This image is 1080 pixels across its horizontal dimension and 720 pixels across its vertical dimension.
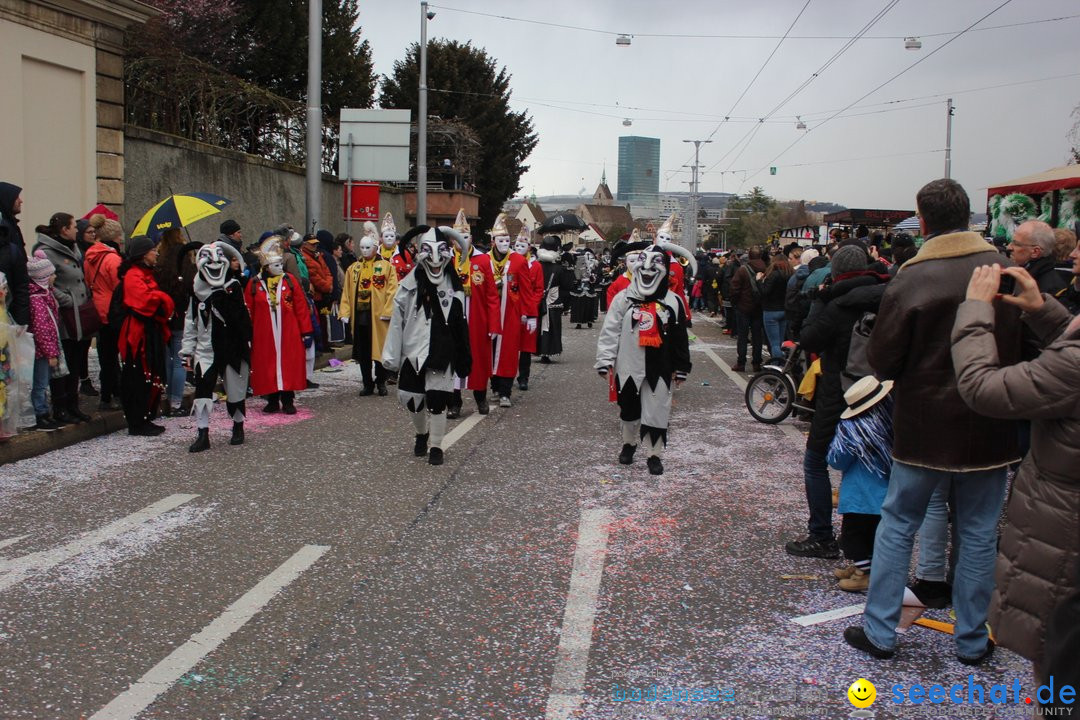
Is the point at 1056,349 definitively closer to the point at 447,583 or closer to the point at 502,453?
the point at 447,583

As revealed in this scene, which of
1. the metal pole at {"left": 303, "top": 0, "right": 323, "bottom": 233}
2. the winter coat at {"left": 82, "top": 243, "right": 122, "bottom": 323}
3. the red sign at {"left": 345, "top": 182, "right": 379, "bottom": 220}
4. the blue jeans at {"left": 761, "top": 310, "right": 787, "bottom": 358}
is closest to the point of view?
the winter coat at {"left": 82, "top": 243, "right": 122, "bottom": 323}

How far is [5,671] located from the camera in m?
3.96

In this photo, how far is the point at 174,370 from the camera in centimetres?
991

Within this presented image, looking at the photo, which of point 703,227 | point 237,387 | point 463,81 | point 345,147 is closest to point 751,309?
point 237,387

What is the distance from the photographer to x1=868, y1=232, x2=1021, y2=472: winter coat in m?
3.99

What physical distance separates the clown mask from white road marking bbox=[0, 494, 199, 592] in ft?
8.83

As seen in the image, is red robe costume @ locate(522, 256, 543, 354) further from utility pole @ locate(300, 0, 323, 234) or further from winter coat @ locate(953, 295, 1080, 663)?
winter coat @ locate(953, 295, 1080, 663)

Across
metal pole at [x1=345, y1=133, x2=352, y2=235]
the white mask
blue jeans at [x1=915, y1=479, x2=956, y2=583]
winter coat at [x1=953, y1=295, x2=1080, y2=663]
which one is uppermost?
metal pole at [x1=345, y1=133, x2=352, y2=235]

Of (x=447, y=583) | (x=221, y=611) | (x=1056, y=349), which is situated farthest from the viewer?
(x=447, y=583)

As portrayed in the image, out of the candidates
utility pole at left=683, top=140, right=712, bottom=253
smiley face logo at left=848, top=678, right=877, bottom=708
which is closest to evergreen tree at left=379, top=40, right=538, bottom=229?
utility pole at left=683, top=140, right=712, bottom=253

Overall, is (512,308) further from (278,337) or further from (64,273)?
(64,273)

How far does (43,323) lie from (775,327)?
30.2 ft

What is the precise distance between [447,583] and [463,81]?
44.4 metres

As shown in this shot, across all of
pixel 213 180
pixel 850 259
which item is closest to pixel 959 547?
pixel 850 259
